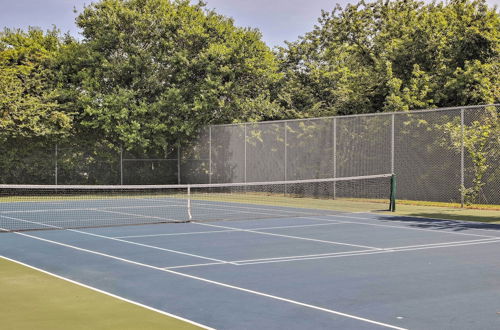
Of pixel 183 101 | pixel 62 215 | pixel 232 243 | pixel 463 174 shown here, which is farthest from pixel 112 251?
pixel 183 101

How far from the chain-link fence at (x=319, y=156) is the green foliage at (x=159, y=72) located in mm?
1417

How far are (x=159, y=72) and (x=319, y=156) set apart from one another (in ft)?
35.9

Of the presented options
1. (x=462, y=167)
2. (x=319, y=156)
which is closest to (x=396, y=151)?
(x=462, y=167)

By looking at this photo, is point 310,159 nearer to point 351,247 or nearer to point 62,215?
point 62,215

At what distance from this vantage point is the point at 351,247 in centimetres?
1273

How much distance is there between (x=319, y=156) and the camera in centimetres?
2691

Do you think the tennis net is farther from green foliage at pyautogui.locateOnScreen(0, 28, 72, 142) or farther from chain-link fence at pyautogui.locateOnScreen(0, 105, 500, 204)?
green foliage at pyautogui.locateOnScreen(0, 28, 72, 142)

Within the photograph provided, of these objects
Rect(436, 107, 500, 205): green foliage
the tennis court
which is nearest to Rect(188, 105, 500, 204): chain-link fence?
Rect(436, 107, 500, 205): green foliage

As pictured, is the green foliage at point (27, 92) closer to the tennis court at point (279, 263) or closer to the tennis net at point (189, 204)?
the tennis net at point (189, 204)

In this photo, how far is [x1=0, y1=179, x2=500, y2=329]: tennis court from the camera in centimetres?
726

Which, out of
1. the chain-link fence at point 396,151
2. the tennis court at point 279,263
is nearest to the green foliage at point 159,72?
the chain-link fence at point 396,151

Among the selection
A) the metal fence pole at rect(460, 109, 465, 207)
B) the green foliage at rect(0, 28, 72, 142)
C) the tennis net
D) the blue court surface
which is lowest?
the blue court surface

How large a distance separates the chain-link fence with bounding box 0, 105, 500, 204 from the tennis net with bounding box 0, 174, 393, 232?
585 mm

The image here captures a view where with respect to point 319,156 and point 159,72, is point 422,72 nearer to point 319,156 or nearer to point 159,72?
point 319,156
